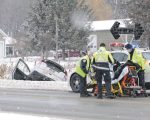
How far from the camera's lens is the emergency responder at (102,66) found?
16000mm

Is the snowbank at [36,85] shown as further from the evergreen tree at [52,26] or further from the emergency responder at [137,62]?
the evergreen tree at [52,26]

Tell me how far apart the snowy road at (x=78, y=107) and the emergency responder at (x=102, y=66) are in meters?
0.44

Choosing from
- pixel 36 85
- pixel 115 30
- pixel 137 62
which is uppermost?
pixel 115 30

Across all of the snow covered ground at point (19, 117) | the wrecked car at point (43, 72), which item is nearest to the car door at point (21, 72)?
the wrecked car at point (43, 72)

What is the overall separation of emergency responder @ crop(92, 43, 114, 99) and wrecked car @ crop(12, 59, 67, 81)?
6.97 meters

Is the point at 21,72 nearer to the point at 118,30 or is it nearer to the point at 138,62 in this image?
the point at 118,30

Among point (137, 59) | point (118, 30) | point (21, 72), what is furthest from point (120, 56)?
point (21, 72)

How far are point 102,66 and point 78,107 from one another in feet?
9.04

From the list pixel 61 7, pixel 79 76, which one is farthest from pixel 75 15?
pixel 79 76

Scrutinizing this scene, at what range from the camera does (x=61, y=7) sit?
5841 cm

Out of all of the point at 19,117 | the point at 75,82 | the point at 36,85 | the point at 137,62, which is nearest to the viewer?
the point at 19,117

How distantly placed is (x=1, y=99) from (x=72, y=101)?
2.41m

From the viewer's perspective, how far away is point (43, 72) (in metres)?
23.4

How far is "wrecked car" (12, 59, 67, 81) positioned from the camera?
23078 millimetres
